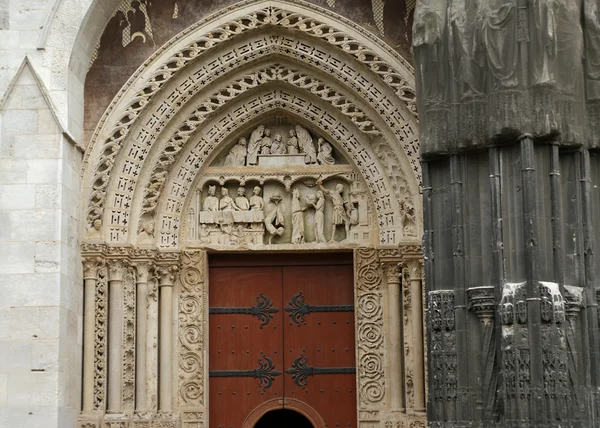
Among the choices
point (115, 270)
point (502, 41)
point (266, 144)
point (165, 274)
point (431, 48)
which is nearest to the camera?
point (502, 41)

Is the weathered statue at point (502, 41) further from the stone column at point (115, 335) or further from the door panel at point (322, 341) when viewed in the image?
the stone column at point (115, 335)

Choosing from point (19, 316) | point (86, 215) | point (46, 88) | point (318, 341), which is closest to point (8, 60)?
point (46, 88)

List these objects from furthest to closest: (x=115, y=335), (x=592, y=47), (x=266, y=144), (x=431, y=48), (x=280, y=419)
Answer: (x=280, y=419), (x=266, y=144), (x=115, y=335), (x=431, y=48), (x=592, y=47)

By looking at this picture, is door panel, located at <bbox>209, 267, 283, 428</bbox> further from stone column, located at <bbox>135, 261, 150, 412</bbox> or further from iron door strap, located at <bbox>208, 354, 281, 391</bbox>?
stone column, located at <bbox>135, 261, 150, 412</bbox>

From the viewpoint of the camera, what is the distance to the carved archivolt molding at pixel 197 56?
13.6 metres

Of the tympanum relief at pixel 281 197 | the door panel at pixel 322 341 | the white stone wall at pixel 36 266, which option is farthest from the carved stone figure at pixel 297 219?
the white stone wall at pixel 36 266

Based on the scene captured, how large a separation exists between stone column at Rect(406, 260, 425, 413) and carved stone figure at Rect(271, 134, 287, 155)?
6.43 feet

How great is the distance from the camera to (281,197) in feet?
46.6

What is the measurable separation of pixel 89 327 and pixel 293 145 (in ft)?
9.90

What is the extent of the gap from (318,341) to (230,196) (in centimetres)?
187

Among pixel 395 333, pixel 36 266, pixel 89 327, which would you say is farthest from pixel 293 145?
pixel 36 266

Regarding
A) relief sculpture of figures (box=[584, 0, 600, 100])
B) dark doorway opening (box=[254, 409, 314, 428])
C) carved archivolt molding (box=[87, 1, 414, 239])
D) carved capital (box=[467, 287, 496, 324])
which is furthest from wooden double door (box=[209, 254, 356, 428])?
A: relief sculpture of figures (box=[584, 0, 600, 100])

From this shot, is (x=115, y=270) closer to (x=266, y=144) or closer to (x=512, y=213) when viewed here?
(x=266, y=144)

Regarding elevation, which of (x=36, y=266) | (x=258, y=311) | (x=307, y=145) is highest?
(x=307, y=145)
